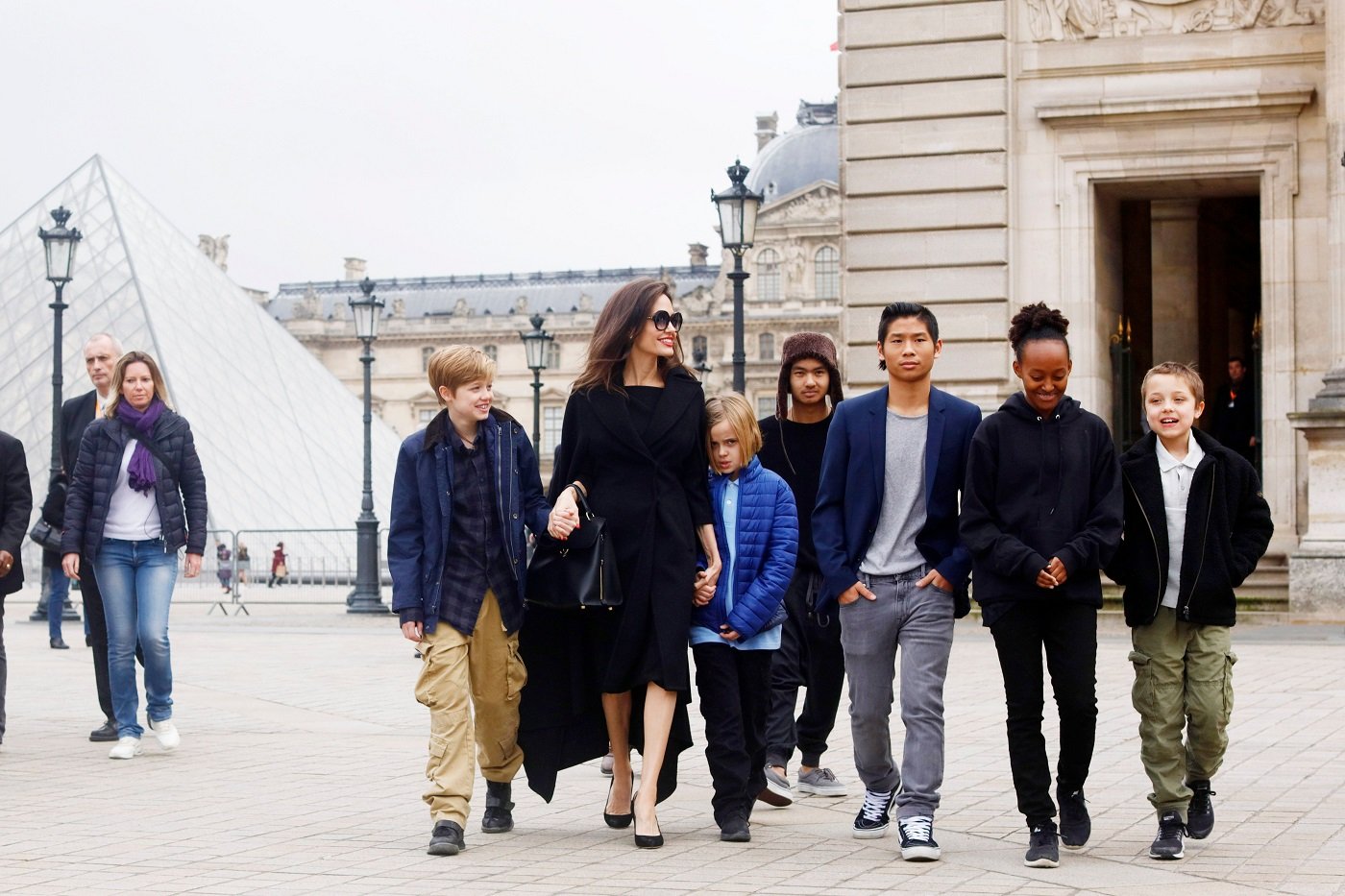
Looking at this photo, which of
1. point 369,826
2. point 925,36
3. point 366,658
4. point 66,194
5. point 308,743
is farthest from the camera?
point 66,194

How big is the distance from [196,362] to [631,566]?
35.8m

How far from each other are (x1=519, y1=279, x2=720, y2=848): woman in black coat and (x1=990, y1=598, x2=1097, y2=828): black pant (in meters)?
0.94

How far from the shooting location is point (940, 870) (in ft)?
17.9

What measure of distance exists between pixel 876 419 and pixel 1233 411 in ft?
35.5

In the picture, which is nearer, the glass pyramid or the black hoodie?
the black hoodie

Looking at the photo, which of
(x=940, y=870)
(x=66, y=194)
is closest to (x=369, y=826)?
(x=940, y=870)

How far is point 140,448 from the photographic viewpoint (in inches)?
325

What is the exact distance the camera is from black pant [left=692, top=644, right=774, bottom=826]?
6.02 m

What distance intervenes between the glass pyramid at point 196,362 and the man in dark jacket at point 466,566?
97.6ft

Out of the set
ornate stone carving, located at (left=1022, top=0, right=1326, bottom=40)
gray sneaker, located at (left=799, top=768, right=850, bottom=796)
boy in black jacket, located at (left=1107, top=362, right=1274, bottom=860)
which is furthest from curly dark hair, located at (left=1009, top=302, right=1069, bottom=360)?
ornate stone carving, located at (left=1022, top=0, right=1326, bottom=40)

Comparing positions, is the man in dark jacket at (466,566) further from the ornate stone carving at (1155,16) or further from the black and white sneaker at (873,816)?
the ornate stone carving at (1155,16)

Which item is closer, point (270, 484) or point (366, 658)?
point (366, 658)

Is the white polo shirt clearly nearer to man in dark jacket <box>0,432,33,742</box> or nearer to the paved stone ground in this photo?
the paved stone ground

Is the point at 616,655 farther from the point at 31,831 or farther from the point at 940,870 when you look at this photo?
the point at 31,831
